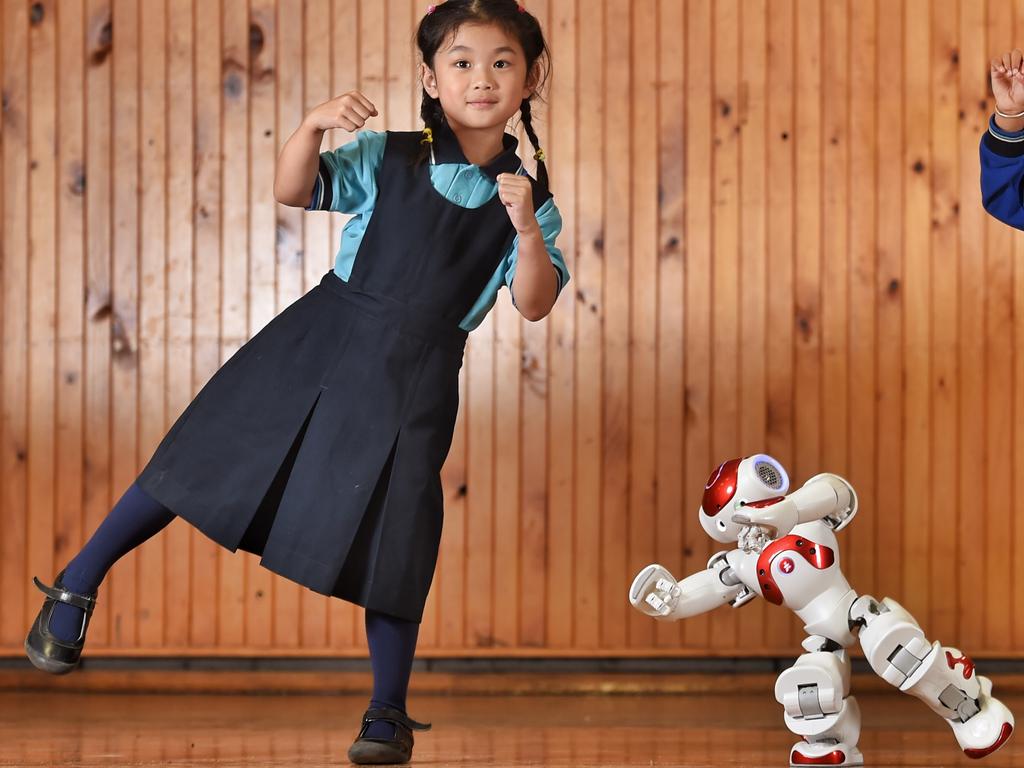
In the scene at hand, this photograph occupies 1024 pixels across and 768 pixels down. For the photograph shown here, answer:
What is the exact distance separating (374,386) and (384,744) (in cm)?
48

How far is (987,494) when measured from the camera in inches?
100

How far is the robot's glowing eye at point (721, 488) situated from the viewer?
1.73 m

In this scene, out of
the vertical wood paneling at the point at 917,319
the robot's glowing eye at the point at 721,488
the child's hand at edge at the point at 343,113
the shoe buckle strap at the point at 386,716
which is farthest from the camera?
the vertical wood paneling at the point at 917,319

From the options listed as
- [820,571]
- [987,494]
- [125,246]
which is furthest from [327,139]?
[987,494]

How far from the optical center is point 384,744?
1604mm

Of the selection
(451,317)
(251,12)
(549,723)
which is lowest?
(549,723)

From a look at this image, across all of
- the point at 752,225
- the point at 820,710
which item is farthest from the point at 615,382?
the point at 820,710

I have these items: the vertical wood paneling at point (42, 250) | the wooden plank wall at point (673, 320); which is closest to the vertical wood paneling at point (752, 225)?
the wooden plank wall at point (673, 320)

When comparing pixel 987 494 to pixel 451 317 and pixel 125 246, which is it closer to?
pixel 451 317

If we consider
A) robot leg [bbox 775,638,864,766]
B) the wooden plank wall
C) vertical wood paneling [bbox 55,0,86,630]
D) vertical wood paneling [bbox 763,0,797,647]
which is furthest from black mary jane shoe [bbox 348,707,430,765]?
vertical wood paneling [bbox 55,0,86,630]

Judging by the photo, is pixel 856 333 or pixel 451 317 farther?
pixel 856 333

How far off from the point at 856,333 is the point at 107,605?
5.63 feet

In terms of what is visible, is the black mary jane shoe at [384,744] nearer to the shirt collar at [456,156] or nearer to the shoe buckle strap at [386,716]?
the shoe buckle strap at [386,716]

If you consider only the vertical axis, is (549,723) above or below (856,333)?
below
